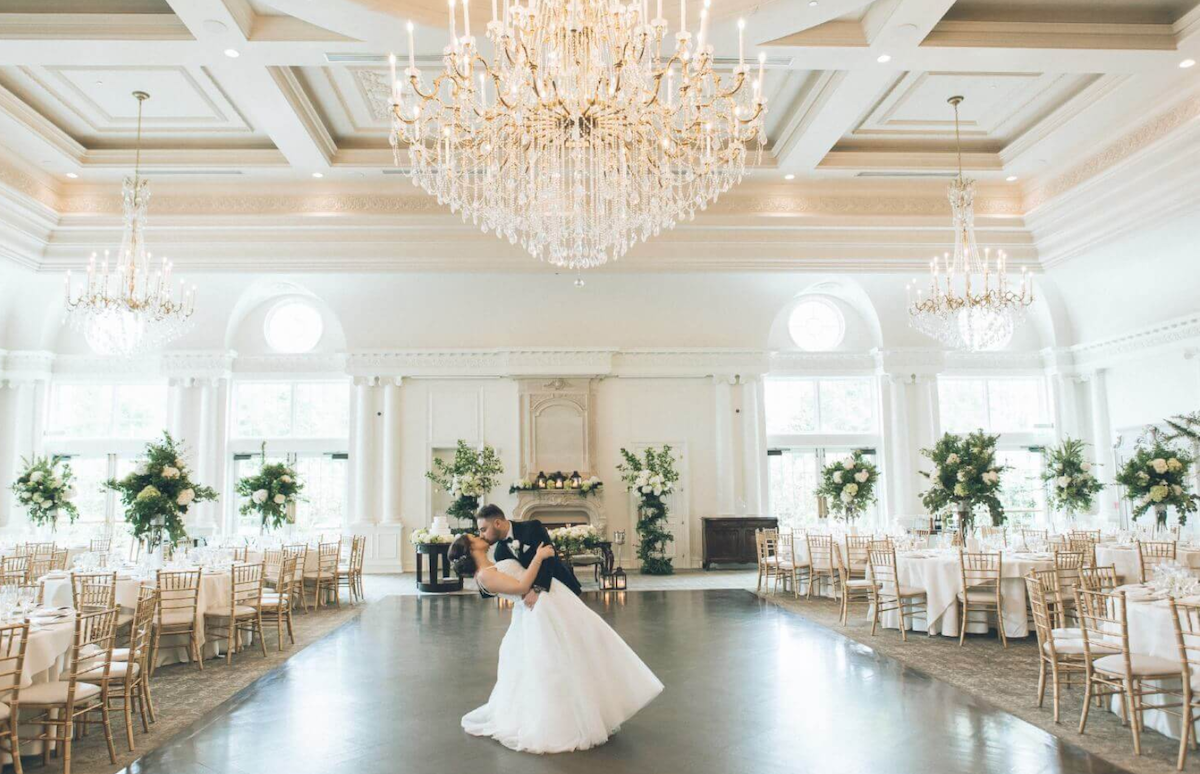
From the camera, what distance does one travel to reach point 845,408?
17.4 metres

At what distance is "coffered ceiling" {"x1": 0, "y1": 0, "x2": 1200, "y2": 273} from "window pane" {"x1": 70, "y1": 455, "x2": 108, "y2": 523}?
489 centimetres

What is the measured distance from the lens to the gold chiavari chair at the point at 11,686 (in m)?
4.64

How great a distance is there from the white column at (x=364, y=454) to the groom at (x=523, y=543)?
1105 centimetres

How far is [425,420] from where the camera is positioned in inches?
641

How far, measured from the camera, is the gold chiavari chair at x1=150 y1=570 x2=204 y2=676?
7.57m

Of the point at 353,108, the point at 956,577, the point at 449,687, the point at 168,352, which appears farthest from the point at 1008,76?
the point at 168,352

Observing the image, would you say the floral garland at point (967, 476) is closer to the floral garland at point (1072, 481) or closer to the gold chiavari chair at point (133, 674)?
the floral garland at point (1072, 481)

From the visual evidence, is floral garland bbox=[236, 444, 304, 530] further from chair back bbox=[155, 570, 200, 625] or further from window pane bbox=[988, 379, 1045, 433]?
window pane bbox=[988, 379, 1045, 433]

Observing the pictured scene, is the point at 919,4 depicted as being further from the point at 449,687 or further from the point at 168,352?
the point at 168,352

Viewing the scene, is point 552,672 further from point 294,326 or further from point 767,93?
point 294,326

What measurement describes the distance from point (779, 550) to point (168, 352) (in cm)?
1191

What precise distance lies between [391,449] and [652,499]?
16.8 feet

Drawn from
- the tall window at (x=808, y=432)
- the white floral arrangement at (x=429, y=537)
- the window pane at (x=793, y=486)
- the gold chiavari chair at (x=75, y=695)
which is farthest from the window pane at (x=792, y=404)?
the gold chiavari chair at (x=75, y=695)

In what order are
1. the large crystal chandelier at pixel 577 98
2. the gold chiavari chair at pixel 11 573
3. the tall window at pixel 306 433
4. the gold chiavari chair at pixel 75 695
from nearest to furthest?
the gold chiavari chair at pixel 75 695
the large crystal chandelier at pixel 577 98
the gold chiavari chair at pixel 11 573
the tall window at pixel 306 433
